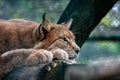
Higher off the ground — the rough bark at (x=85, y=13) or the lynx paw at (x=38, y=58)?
the rough bark at (x=85, y=13)

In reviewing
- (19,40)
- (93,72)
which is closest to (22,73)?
(19,40)

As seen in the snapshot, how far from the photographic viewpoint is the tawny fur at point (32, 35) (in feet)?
9.53

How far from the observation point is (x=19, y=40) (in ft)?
9.80

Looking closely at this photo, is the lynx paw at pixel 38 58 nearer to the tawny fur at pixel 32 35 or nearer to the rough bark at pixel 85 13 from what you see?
the tawny fur at pixel 32 35

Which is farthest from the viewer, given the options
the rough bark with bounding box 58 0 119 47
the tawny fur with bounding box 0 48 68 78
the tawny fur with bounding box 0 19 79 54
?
the rough bark with bounding box 58 0 119 47

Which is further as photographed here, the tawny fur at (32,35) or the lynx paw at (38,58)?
the tawny fur at (32,35)

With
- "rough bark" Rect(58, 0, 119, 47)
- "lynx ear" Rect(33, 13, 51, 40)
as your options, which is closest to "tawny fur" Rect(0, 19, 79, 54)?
"lynx ear" Rect(33, 13, 51, 40)

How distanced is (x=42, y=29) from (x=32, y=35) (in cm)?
Result: 13

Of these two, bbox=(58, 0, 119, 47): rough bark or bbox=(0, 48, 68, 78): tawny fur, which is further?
bbox=(58, 0, 119, 47): rough bark

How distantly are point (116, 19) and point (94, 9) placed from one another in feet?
6.45

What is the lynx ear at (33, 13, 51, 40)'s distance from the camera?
2971mm

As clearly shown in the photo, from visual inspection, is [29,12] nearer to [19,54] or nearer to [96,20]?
[96,20]

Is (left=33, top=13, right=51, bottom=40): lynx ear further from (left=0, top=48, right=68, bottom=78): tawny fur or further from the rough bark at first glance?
(left=0, top=48, right=68, bottom=78): tawny fur

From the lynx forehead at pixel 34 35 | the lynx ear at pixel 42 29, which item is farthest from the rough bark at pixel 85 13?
the lynx ear at pixel 42 29
